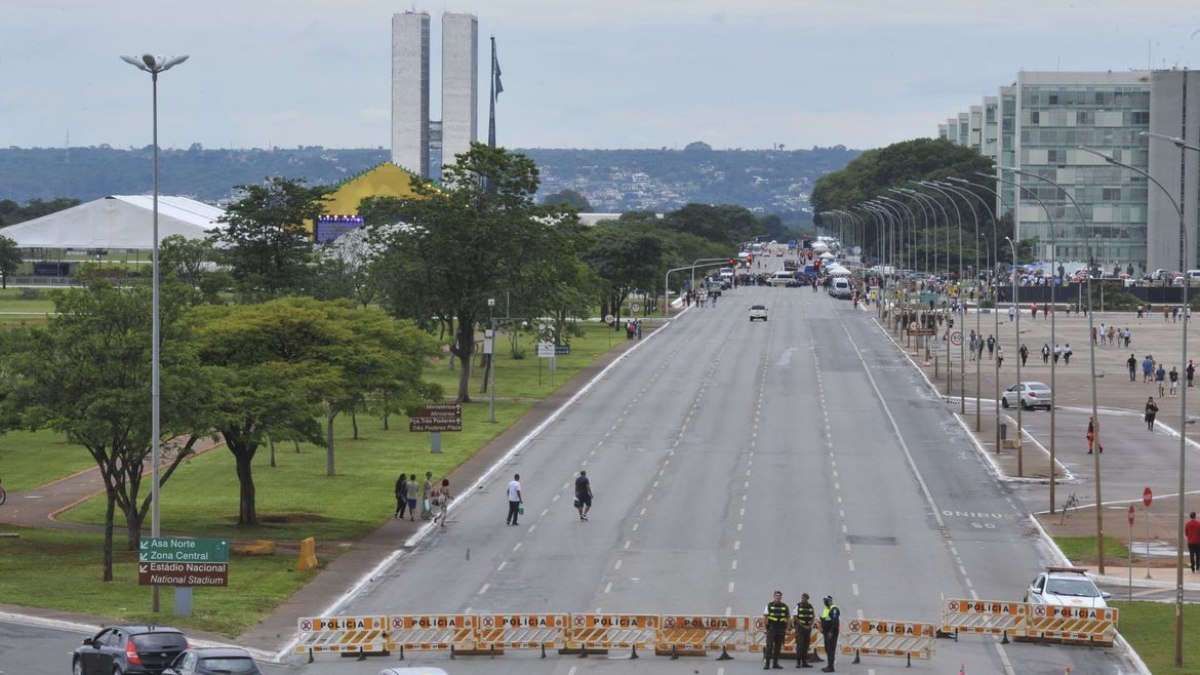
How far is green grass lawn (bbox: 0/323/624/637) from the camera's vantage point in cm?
4275

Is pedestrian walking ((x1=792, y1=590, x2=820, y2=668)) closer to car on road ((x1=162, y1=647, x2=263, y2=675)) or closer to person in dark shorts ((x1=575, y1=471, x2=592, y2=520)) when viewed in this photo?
car on road ((x1=162, y1=647, x2=263, y2=675))

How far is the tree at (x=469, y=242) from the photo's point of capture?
95188 mm

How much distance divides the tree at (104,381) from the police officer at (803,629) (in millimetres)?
18068

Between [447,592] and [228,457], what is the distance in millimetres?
29796

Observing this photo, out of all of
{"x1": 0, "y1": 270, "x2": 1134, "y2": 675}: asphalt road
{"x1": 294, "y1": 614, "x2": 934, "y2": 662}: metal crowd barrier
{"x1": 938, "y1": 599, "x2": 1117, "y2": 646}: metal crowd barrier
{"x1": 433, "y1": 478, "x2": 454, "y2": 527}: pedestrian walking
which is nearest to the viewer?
{"x1": 294, "y1": 614, "x2": 934, "y2": 662}: metal crowd barrier

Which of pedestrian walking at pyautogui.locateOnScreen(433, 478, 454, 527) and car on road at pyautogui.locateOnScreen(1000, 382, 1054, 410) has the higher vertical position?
car on road at pyautogui.locateOnScreen(1000, 382, 1054, 410)

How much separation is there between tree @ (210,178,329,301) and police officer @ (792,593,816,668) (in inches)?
2416

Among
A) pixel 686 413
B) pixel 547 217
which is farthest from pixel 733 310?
pixel 686 413

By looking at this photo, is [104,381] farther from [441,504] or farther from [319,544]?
[441,504]

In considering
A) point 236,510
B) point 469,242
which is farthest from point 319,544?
point 469,242

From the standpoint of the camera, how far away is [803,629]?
3656 cm

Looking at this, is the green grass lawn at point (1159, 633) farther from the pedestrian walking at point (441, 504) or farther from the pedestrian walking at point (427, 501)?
the pedestrian walking at point (427, 501)

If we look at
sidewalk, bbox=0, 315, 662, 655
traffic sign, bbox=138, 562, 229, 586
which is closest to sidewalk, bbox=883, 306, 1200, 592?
sidewalk, bbox=0, 315, 662, 655

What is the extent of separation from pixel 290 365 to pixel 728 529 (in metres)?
14.2
